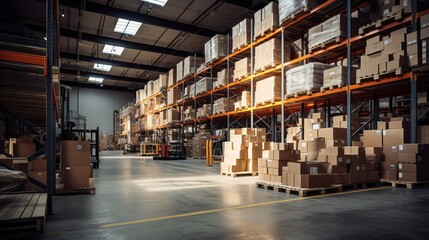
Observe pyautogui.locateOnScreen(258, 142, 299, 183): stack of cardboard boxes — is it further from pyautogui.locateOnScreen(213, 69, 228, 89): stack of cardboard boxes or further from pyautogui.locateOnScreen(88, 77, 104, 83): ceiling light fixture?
pyautogui.locateOnScreen(88, 77, 104, 83): ceiling light fixture

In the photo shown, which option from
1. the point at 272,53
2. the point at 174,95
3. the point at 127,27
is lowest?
the point at 174,95

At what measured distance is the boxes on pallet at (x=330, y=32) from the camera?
8.53 metres

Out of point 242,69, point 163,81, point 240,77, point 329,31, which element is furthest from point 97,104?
point 329,31

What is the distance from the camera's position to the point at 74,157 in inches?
223

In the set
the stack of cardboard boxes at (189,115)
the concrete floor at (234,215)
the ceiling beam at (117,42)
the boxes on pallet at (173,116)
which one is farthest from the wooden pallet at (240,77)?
the ceiling beam at (117,42)

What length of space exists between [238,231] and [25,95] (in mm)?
5561

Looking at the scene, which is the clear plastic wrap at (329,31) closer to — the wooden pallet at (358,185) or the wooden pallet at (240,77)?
the wooden pallet at (240,77)

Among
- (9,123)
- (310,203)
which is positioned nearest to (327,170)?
(310,203)

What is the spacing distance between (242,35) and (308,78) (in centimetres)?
469

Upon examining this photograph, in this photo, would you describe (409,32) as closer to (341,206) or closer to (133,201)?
(341,206)

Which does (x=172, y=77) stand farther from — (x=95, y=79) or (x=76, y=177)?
(x=76, y=177)

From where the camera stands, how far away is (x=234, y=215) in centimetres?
400

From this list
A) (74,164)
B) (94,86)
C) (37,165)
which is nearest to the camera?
(74,164)

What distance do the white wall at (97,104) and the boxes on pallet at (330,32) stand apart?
1104 inches
